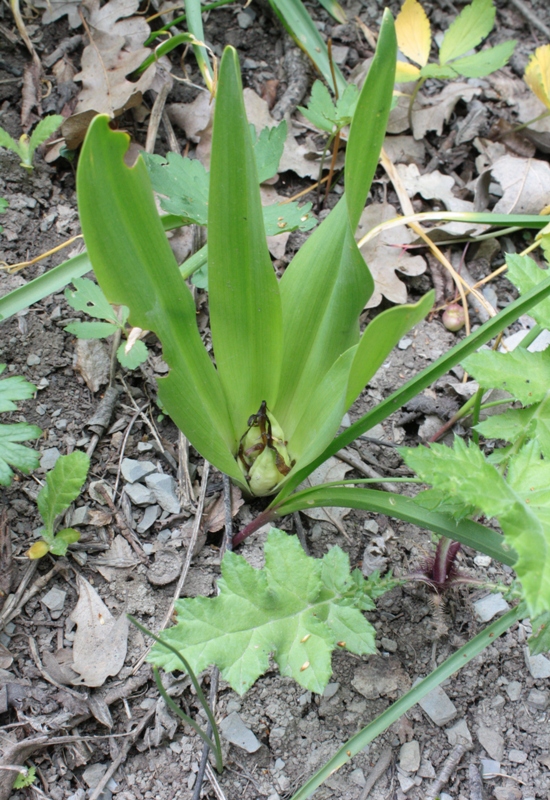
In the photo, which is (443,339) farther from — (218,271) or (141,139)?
(141,139)

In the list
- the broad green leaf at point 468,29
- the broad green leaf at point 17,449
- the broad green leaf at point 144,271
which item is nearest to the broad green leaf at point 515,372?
the broad green leaf at point 144,271

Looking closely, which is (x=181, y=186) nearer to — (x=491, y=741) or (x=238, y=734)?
(x=238, y=734)

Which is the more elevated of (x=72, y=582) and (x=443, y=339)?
(x=72, y=582)

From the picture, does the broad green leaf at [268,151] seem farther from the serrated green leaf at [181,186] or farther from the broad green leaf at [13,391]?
the broad green leaf at [13,391]

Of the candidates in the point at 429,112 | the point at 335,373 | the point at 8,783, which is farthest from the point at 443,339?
the point at 8,783

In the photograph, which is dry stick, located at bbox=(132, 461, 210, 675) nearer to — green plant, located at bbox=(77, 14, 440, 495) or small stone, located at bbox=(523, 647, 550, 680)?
green plant, located at bbox=(77, 14, 440, 495)

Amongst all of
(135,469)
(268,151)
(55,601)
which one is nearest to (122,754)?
(55,601)
